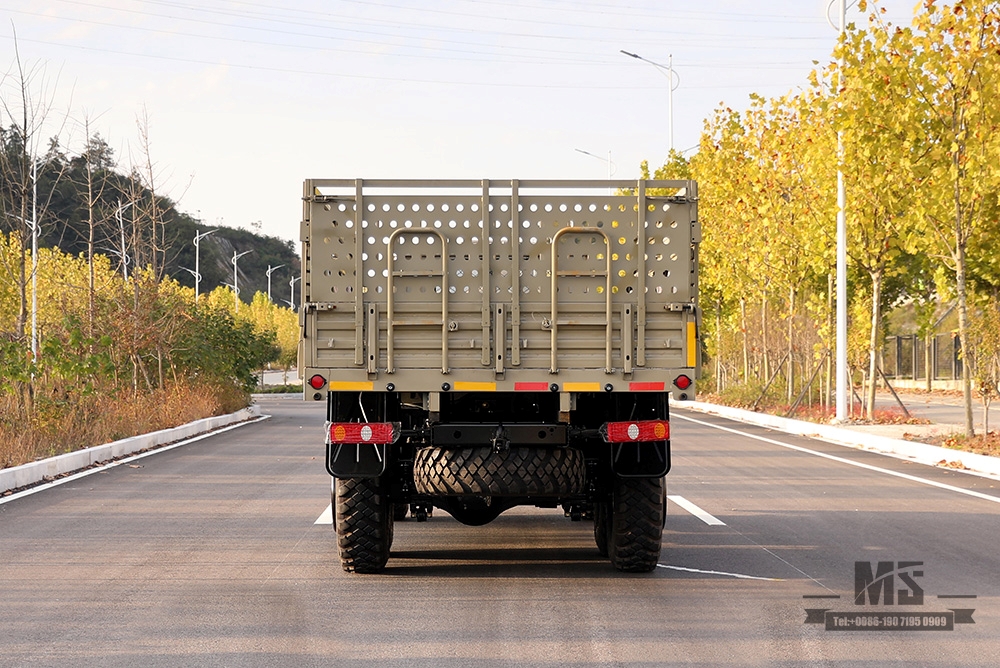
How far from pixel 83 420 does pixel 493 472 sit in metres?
13.2

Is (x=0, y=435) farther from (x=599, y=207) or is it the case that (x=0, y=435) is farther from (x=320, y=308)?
(x=599, y=207)

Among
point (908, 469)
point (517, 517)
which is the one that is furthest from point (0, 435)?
point (908, 469)

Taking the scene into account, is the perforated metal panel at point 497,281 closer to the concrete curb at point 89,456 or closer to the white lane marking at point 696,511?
the white lane marking at point 696,511

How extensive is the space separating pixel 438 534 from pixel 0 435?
785 centimetres

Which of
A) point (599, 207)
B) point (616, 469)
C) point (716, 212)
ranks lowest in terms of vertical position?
point (616, 469)

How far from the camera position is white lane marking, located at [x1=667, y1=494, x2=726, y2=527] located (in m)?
12.0

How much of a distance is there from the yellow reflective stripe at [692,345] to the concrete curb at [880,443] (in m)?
9.87

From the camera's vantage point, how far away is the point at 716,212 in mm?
36844

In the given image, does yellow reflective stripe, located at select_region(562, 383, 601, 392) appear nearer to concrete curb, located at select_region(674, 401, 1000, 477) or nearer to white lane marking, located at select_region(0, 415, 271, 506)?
white lane marking, located at select_region(0, 415, 271, 506)

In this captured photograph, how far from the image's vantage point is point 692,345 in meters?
8.56

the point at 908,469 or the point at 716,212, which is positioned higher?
the point at 716,212

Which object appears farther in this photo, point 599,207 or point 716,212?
point 716,212

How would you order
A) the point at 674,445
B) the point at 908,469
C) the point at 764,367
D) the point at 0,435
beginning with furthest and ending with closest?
the point at 764,367 < the point at 674,445 < the point at 908,469 < the point at 0,435

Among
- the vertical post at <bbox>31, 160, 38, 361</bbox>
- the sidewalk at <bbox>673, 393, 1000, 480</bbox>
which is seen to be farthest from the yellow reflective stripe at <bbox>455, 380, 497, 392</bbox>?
the vertical post at <bbox>31, 160, 38, 361</bbox>
